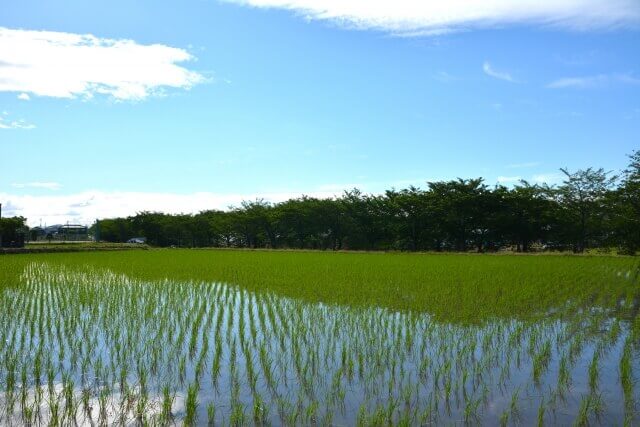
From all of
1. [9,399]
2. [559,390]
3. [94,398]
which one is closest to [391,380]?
[559,390]

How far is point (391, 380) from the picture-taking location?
450 cm

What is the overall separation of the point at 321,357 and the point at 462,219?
1045 inches

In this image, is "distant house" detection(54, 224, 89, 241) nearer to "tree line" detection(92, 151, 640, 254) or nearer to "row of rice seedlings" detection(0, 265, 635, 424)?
"tree line" detection(92, 151, 640, 254)

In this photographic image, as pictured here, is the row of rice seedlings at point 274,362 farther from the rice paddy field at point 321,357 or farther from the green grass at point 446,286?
the green grass at point 446,286

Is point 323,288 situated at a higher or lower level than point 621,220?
lower

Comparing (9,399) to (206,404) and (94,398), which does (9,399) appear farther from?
(206,404)

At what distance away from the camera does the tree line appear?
2698 centimetres

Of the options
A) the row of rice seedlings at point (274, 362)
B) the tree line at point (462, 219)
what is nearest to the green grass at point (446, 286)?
the row of rice seedlings at point (274, 362)

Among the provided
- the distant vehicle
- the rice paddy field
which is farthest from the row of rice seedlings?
the distant vehicle

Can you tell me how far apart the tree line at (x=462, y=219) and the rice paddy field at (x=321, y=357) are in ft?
53.6

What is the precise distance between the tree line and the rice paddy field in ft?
53.6

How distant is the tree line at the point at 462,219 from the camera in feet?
88.5

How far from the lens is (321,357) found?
5270 mm

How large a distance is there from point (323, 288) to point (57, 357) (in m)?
6.07
